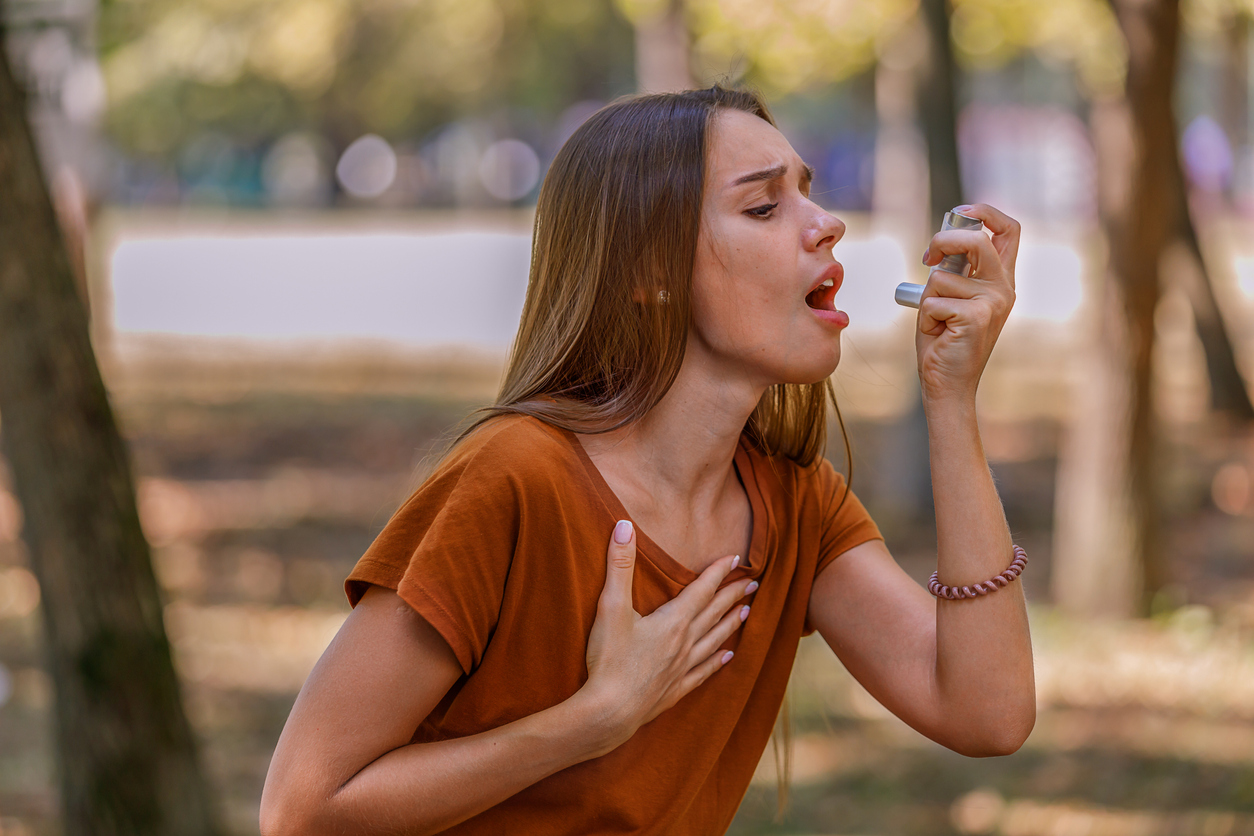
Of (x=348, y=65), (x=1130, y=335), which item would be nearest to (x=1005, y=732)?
(x=1130, y=335)

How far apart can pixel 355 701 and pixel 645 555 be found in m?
0.46

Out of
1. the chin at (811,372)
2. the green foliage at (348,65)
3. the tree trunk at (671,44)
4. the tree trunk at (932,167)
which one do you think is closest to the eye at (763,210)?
the chin at (811,372)

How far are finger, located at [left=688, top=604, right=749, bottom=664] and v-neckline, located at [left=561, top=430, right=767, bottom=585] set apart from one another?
0.06 meters

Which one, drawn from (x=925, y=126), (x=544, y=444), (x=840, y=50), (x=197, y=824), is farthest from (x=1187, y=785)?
(x=840, y=50)

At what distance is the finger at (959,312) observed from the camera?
70.8 inches

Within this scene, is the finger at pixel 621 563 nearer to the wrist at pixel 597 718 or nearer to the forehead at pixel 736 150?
the wrist at pixel 597 718

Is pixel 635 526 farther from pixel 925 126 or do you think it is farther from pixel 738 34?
pixel 738 34

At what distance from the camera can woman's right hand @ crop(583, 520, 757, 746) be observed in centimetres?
177

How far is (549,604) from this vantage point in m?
1.77

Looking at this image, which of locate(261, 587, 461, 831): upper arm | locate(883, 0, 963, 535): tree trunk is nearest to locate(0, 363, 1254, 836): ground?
locate(883, 0, 963, 535): tree trunk

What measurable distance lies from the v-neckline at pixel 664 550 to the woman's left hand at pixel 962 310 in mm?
343

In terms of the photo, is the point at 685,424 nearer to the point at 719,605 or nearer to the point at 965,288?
the point at 719,605

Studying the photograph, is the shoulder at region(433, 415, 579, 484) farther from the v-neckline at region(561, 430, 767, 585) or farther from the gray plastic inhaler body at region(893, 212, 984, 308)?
the gray plastic inhaler body at region(893, 212, 984, 308)

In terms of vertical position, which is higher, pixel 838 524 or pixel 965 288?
pixel 965 288
